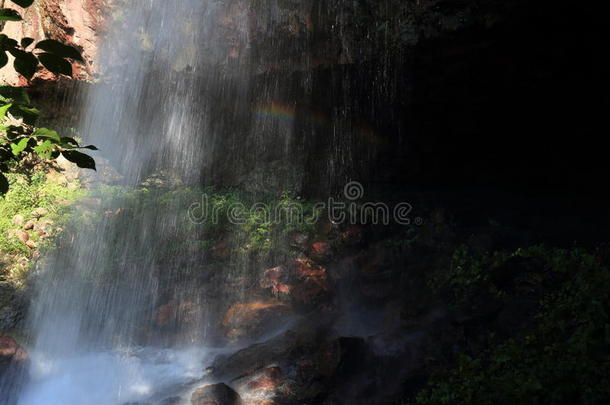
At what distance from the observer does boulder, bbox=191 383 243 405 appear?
5.50 metres

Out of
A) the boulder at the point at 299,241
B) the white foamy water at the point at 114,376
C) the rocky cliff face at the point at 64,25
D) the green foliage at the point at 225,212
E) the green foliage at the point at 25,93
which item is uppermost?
the rocky cliff face at the point at 64,25

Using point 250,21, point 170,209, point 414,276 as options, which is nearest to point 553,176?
point 414,276

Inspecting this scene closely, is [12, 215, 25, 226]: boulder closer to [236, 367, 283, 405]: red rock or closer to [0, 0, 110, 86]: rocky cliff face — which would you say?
[0, 0, 110, 86]: rocky cliff face

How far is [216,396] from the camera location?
5.56 m

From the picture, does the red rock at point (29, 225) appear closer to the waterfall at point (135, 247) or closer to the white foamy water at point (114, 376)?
the waterfall at point (135, 247)

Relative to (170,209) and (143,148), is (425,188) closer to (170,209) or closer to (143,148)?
(170,209)

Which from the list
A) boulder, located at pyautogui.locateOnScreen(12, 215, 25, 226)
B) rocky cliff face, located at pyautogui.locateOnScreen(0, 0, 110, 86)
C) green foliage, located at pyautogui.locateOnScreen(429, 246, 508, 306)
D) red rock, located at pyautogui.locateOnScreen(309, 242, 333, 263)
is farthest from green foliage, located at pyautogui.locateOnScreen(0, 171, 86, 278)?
green foliage, located at pyautogui.locateOnScreen(429, 246, 508, 306)

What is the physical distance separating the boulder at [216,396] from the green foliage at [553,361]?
2419 mm

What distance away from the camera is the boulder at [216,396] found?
5.50 m

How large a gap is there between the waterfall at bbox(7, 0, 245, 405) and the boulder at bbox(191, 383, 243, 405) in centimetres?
104

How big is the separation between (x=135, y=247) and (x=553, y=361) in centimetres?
918

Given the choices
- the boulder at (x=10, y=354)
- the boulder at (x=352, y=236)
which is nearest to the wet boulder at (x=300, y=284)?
the boulder at (x=352, y=236)

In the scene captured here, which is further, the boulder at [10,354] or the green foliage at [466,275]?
the boulder at [10,354]

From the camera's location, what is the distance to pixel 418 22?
7719 mm
